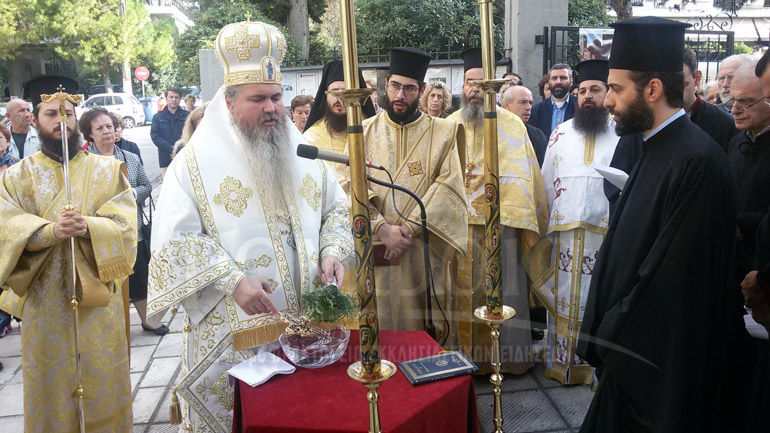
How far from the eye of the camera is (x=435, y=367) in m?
2.02

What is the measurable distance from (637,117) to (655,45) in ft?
0.92

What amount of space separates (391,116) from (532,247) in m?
1.43

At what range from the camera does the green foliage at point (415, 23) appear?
934cm

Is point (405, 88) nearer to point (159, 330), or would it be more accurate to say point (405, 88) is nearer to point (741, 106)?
point (741, 106)

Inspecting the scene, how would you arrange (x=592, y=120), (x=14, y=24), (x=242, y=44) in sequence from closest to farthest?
(x=242, y=44) < (x=592, y=120) < (x=14, y=24)

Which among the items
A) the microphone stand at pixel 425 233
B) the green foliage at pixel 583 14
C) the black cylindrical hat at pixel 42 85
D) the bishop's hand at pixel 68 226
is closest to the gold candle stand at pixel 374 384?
the microphone stand at pixel 425 233

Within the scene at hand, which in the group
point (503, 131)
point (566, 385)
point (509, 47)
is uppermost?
point (509, 47)

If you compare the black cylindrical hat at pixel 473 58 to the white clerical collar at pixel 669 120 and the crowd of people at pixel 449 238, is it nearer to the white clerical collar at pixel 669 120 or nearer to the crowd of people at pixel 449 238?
the crowd of people at pixel 449 238

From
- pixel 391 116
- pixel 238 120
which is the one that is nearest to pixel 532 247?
pixel 391 116

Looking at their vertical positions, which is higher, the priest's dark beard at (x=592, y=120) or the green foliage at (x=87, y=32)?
the green foliage at (x=87, y=32)

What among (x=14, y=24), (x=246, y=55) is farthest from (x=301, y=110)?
(x=14, y=24)

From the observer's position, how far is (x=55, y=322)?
2990 mm

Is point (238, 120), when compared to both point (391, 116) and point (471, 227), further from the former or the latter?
point (471, 227)

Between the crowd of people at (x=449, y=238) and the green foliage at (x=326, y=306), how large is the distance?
196mm
